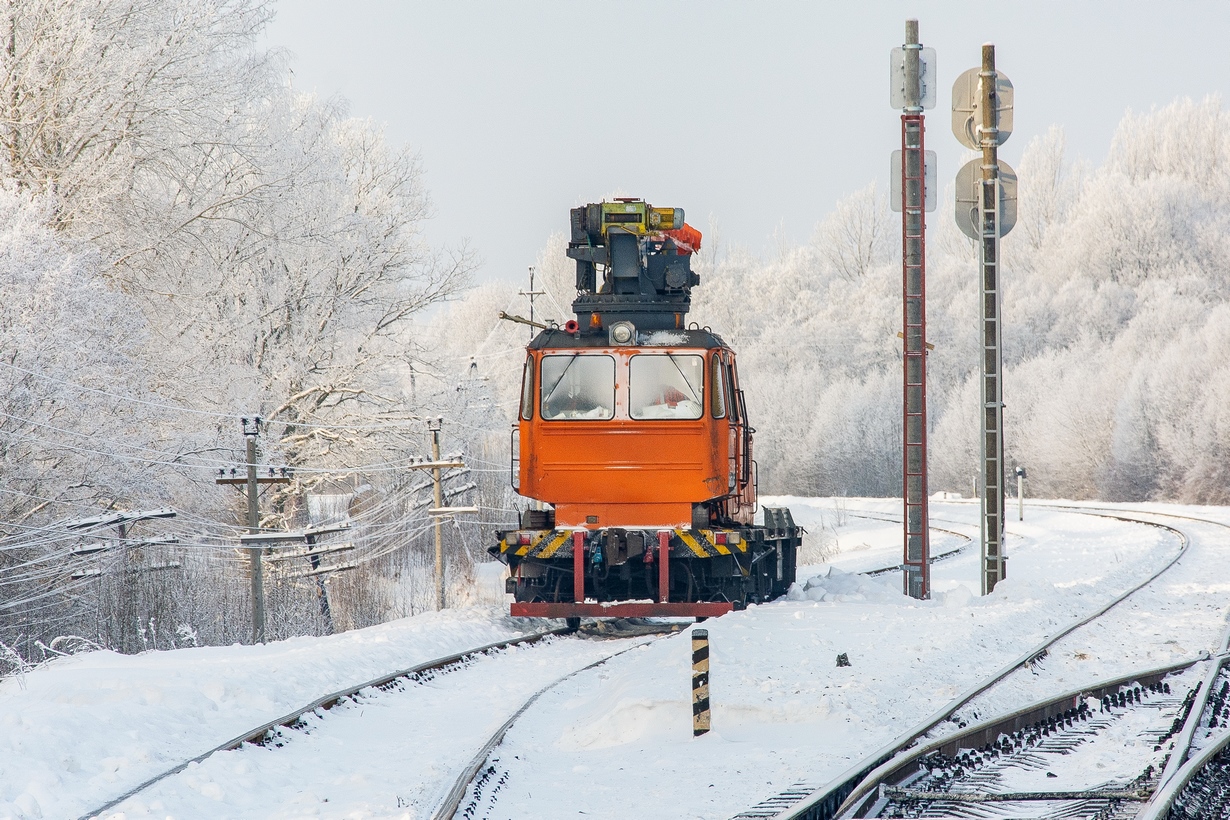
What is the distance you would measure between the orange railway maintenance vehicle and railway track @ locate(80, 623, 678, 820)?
0.42m

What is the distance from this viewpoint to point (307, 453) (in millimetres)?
25406

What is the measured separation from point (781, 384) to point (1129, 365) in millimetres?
18354

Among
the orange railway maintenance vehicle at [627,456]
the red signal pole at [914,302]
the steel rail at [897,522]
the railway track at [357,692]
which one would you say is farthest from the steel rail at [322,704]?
the steel rail at [897,522]

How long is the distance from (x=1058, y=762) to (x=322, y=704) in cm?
538

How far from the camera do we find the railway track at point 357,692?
7.28m

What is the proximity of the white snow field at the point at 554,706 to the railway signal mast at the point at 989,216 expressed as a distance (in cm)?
104

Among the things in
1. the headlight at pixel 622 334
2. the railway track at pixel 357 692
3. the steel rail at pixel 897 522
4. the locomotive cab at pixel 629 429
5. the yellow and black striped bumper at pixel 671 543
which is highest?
the headlight at pixel 622 334

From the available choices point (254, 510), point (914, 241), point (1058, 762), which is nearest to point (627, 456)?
point (914, 241)

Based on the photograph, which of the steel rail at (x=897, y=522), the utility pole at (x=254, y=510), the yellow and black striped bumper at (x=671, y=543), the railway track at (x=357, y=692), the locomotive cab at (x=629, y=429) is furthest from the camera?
the steel rail at (x=897, y=522)

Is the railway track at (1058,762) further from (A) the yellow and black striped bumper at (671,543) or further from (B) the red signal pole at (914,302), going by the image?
(B) the red signal pole at (914,302)

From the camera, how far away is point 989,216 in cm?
1567

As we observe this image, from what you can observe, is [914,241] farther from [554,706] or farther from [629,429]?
[554,706]

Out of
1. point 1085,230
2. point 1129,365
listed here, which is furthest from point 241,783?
point 1085,230

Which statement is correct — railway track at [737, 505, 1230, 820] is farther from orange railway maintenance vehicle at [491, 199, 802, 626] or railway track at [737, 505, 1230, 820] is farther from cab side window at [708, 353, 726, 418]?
cab side window at [708, 353, 726, 418]
